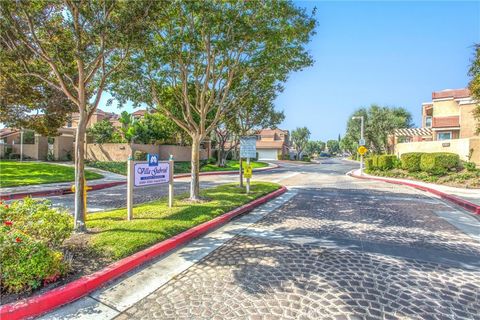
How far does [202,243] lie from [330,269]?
8.72 feet

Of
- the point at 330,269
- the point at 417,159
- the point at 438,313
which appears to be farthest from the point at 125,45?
the point at 417,159

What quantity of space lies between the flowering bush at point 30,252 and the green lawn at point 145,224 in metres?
0.76

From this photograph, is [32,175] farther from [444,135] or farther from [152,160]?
[444,135]

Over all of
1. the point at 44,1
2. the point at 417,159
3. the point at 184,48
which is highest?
the point at 184,48

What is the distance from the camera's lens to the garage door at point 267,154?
57.4 metres

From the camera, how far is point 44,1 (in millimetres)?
5305

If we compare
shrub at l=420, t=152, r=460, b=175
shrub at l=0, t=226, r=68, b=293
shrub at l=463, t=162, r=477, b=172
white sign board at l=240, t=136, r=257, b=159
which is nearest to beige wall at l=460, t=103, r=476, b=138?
shrub at l=463, t=162, r=477, b=172

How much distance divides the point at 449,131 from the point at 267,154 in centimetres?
3493

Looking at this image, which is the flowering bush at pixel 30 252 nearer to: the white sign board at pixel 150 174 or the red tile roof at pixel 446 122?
the white sign board at pixel 150 174

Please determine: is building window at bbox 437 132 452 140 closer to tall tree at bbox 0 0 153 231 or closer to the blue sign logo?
the blue sign logo

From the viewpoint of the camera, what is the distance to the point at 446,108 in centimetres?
2877

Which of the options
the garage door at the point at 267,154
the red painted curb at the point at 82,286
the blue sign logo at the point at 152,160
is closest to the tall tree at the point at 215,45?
the blue sign logo at the point at 152,160

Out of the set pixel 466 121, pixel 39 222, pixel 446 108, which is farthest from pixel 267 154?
pixel 39 222

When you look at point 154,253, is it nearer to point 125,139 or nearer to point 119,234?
point 119,234
